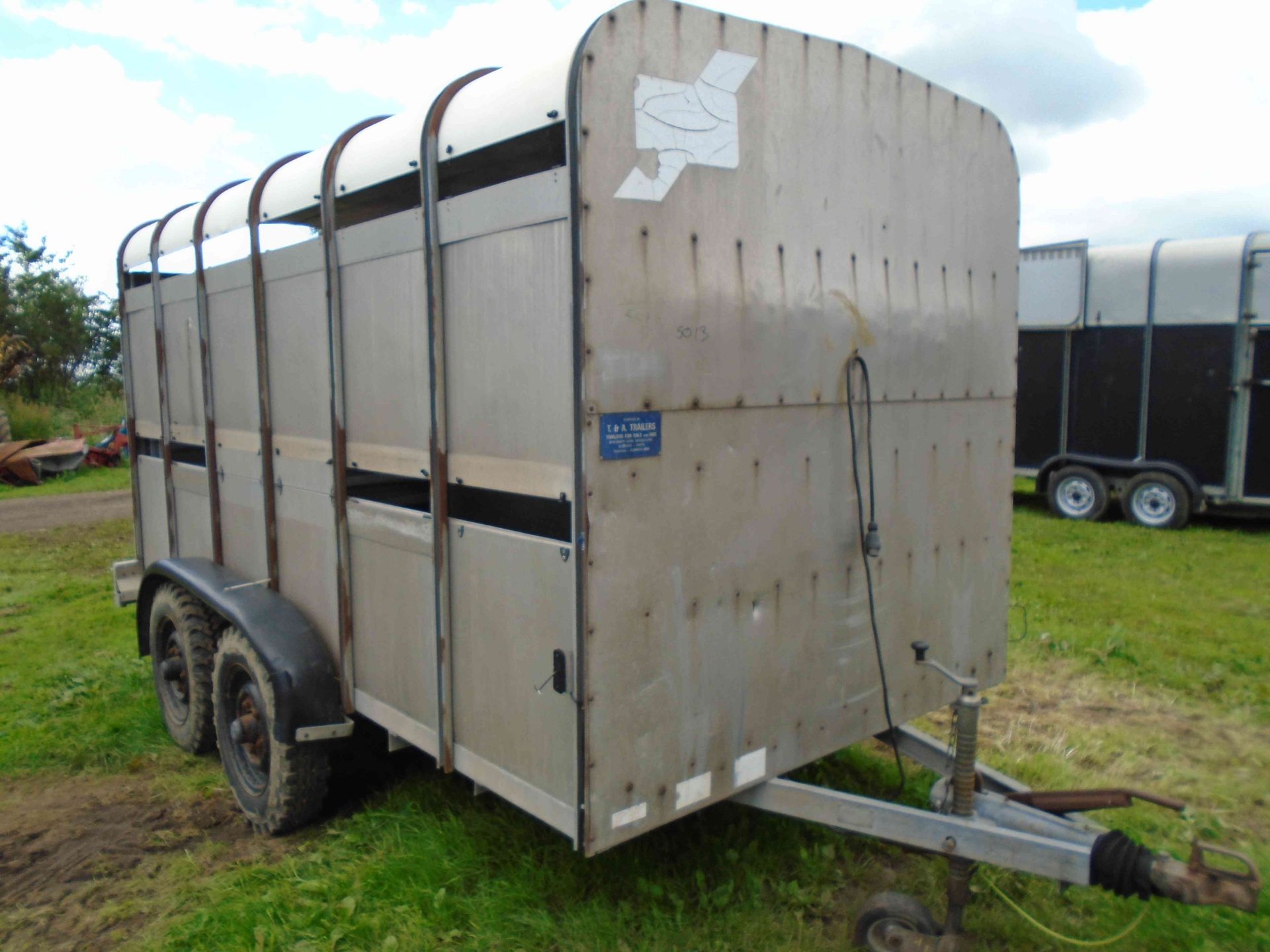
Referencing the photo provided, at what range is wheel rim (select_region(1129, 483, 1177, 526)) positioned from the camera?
1087 centimetres


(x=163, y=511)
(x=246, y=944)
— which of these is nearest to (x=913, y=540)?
(x=246, y=944)

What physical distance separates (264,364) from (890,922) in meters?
3.30

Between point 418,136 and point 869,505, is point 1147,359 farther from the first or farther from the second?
point 418,136

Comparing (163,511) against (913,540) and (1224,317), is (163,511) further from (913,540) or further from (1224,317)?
(1224,317)

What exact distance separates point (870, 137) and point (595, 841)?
2423 millimetres

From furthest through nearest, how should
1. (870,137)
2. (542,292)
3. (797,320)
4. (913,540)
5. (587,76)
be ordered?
(913,540) → (870,137) → (797,320) → (542,292) → (587,76)

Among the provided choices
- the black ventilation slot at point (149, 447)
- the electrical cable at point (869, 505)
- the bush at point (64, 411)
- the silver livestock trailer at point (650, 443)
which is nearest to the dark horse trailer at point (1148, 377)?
the silver livestock trailer at point (650, 443)

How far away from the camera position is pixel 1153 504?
36.2ft

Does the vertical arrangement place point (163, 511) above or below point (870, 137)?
below

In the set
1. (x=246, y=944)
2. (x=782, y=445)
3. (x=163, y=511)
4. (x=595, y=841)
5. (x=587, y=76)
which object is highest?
(x=587, y=76)

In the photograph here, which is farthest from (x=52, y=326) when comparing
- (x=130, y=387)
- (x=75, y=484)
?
(x=130, y=387)

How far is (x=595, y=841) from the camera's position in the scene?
2.72m

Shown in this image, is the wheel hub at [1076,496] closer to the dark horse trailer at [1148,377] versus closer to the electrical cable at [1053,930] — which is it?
the dark horse trailer at [1148,377]

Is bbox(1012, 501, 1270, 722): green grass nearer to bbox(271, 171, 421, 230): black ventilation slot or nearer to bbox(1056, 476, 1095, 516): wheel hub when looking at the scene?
bbox(1056, 476, 1095, 516): wheel hub
